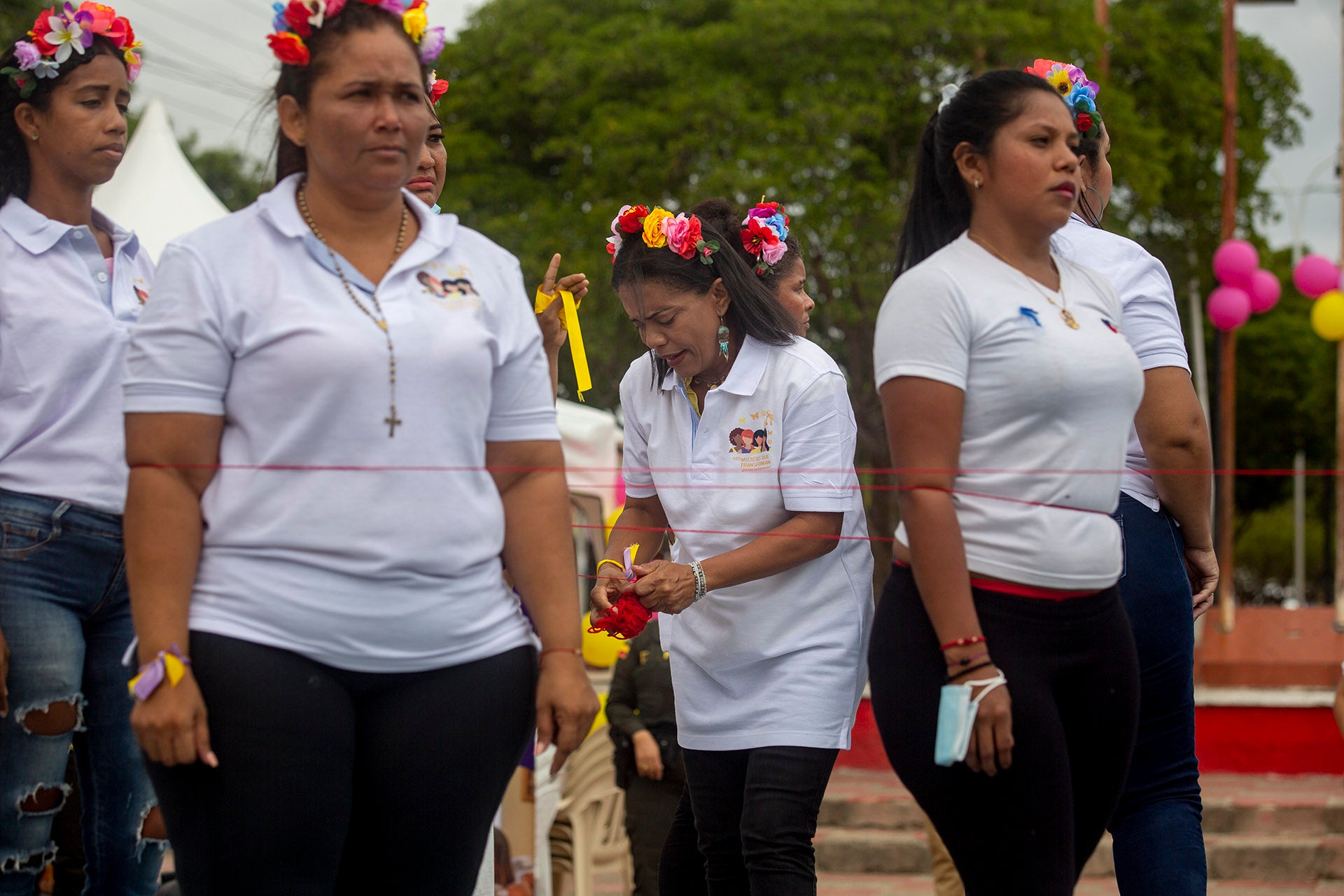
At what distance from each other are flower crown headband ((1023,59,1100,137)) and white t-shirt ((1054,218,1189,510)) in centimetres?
30

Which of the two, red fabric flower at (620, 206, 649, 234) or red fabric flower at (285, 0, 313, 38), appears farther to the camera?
red fabric flower at (620, 206, 649, 234)

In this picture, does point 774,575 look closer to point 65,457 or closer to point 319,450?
point 319,450

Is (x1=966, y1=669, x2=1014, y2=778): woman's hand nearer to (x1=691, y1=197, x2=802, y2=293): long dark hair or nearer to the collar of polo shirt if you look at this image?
the collar of polo shirt

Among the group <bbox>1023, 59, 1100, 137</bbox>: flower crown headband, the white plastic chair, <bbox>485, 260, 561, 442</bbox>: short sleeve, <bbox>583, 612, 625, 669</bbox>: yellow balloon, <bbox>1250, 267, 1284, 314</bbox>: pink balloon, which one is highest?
<bbox>1250, 267, 1284, 314</bbox>: pink balloon

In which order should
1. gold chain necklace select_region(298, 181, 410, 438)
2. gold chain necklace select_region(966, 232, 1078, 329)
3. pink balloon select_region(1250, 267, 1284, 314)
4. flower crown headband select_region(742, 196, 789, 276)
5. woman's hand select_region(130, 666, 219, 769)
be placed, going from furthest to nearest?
pink balloon select_region(1250, 267, 1284, 314) → flower crown headband select_region(742, 196, 789, 276) → gold chain necklace select_region(966, 232, 1078, 329) → gold chain necklace select_region(298, 181, 410, 438) → woman's hand select_region(130, 666, 219, 769)

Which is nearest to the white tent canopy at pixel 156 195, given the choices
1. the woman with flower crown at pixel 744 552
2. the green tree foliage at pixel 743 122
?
the green tree foliage at pixel 743 122

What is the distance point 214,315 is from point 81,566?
3.49 ft

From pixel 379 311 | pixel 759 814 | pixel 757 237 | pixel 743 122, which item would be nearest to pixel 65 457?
pixel 379 311

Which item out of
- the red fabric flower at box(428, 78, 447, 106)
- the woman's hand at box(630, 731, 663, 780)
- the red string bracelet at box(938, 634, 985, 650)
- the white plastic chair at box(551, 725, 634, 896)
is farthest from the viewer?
the white plastic chair at box(551, 725, 634, 896)

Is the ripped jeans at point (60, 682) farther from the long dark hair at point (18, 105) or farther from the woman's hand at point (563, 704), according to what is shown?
the woman's hand at point (563, 704)

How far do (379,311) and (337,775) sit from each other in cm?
71

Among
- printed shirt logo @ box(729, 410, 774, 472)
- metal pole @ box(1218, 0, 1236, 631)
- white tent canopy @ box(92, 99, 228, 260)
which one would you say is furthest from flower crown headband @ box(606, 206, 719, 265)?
metal pole @ box(1218, 0, 1236, 631)

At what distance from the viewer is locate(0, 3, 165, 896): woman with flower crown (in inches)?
114

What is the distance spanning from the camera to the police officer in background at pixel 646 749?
5.54 m
